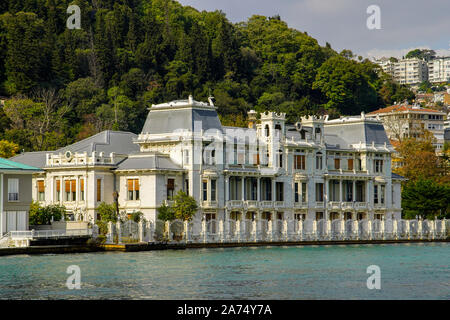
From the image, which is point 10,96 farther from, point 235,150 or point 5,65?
point 235,150

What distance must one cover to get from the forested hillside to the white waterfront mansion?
18640 millimetres

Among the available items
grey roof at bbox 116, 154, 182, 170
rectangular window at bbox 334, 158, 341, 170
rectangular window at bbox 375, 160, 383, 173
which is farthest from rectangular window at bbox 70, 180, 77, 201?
rectangular window at bbox 375, 160, 383, 173

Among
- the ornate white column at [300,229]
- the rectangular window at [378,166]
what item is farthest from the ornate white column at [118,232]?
the rectangular window at [378,166]

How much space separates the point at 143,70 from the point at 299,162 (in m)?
46.1

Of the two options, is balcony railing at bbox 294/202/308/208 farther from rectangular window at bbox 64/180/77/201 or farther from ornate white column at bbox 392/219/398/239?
rectangular window at bbox 64/180/77/201

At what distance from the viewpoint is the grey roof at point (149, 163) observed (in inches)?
2803

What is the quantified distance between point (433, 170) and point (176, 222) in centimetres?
4255

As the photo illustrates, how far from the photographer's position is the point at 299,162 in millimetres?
80438

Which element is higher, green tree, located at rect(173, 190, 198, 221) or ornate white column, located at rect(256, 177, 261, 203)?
ornate white column, located at rect(256, 177, 261, 203)

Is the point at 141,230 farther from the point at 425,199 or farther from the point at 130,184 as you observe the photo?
the point at 425,199

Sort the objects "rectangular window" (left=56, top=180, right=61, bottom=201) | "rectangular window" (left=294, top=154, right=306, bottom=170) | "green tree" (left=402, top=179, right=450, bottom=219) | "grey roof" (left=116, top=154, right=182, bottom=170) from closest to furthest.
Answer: "grey roof" (left=116, top=154, right=182, bottom=170), "rectangular window" (left=56, top=180, right=61, bottom=201), "rectangular window" (left=294, top=154, right=306, bottom=170), "green tree" (left=402, top=179, right=450, bottom=219)

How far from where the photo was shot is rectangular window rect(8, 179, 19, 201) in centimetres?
6291

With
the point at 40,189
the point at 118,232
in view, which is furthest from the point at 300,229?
the point at 40,189

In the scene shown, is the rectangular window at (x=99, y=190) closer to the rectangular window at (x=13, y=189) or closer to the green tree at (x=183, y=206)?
the green tree at (x=183, y=206)
